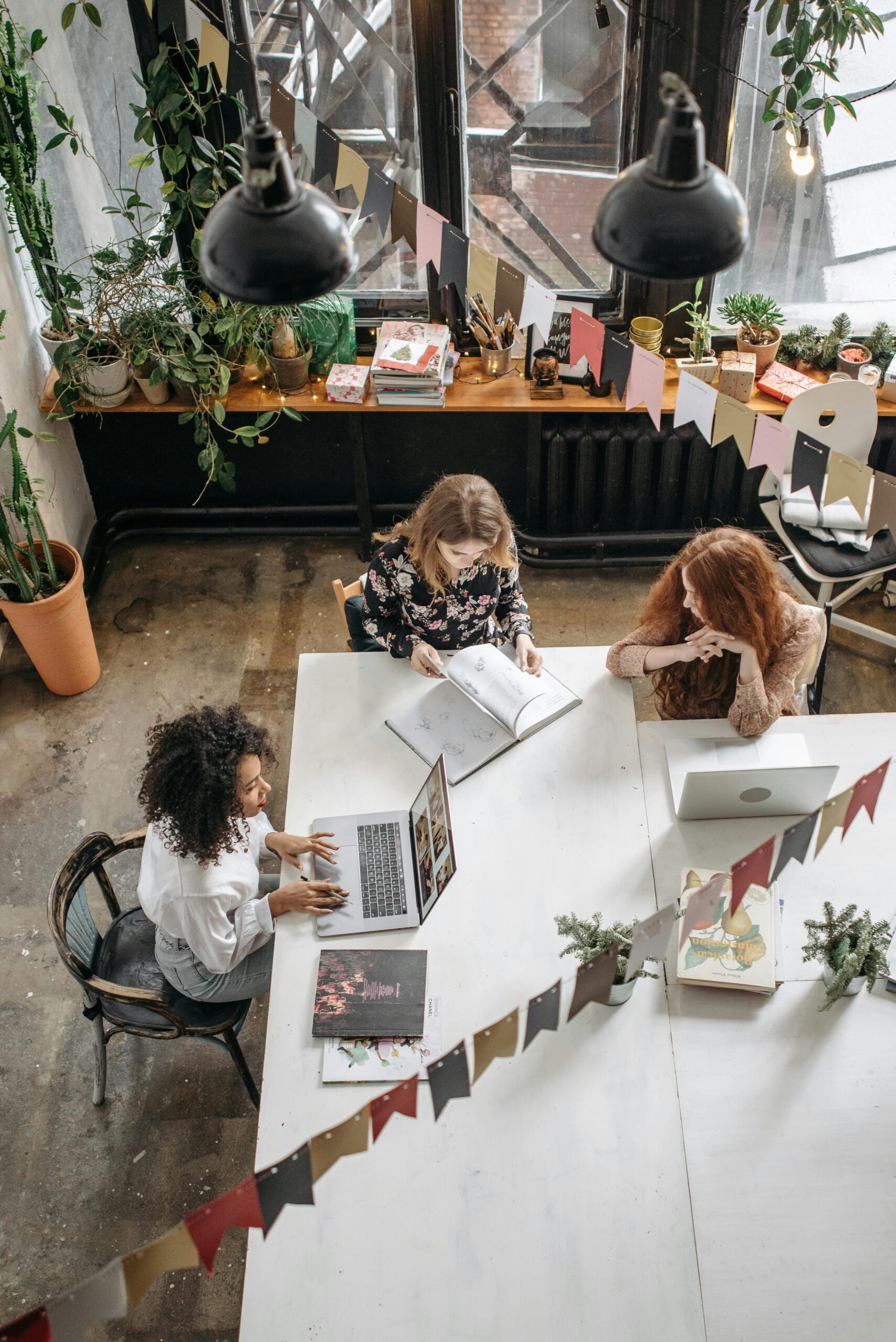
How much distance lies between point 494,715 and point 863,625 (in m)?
1.97

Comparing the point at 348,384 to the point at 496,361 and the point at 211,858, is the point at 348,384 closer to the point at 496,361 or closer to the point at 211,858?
the point at 496,361

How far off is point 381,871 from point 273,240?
1364 mm

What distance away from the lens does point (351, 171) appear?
2562 mm

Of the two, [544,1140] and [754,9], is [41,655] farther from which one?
[754,9]

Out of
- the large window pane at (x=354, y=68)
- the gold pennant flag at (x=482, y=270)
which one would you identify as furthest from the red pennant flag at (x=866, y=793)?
the large window pane at (x=354, y=68)

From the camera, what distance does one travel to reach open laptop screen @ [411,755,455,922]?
214cm

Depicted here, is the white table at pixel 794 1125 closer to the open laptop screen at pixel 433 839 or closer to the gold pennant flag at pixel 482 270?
the open laptop screen at pixel 433 839

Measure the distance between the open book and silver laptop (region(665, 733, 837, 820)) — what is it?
347mm

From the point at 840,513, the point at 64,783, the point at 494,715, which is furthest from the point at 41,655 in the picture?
the point at 840,513

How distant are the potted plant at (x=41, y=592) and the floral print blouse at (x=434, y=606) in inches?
49.7

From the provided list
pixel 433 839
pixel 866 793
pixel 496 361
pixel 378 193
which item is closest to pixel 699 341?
pixel 496 361

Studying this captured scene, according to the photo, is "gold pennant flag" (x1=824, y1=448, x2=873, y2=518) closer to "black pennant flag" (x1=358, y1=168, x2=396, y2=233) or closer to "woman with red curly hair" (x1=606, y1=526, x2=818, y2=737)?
"woman with red curly hair" (x1=606, y1=526, x2=818, y2=737)

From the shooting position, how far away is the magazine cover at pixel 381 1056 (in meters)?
2.01

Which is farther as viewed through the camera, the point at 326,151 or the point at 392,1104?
the point at 326,151
